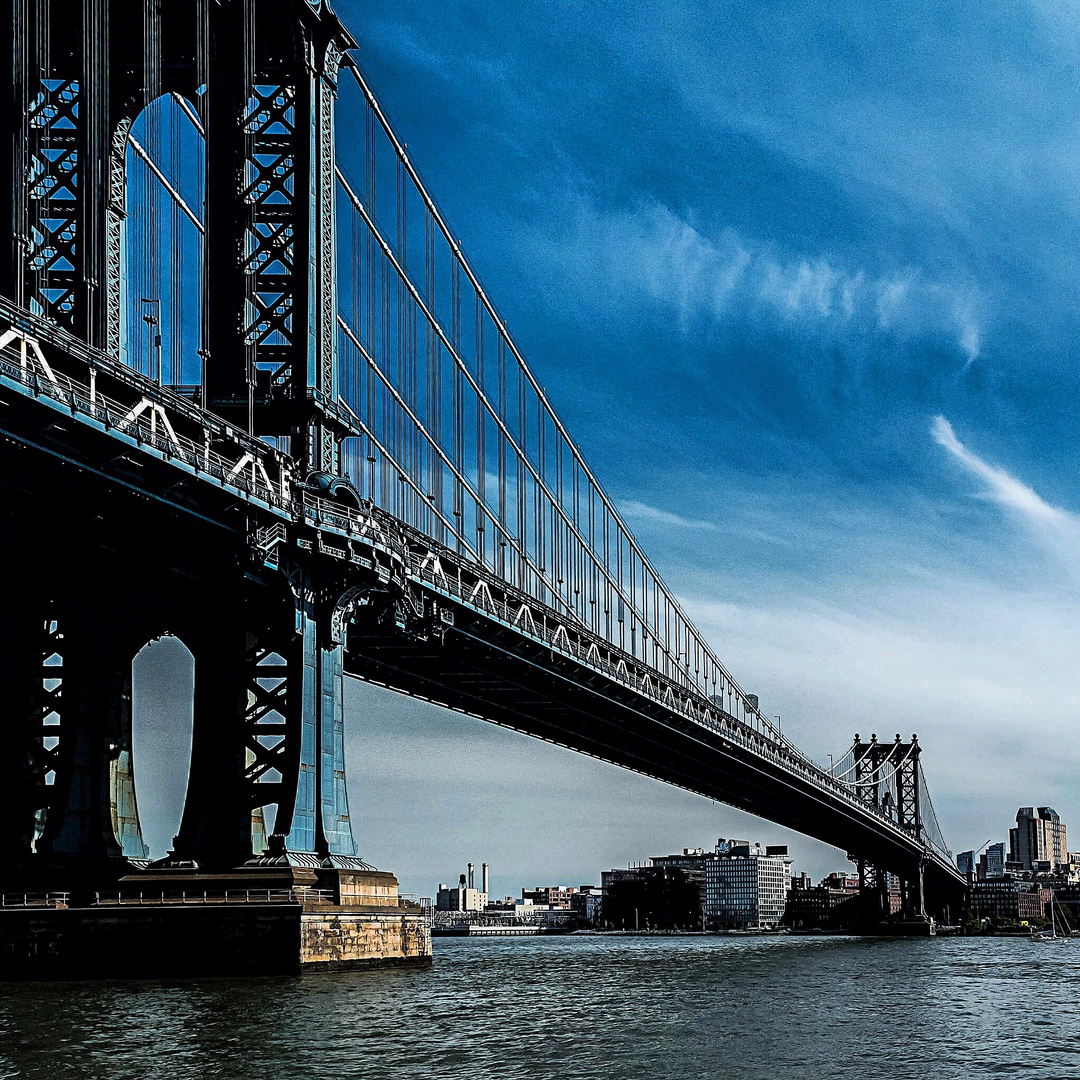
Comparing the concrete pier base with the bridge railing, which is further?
the concrete pier base

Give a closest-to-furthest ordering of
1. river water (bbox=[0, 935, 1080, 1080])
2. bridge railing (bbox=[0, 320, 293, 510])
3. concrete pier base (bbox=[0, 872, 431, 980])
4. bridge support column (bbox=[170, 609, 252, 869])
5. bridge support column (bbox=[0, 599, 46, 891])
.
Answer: river water (bbox=[0, 935, 1080, 1080]), bridge railing (bbox=[0, 320, 293, 510]), concrete pier base (bbox=[0, 872, 431, 980]), bridge support column (bbox=[170, 609, 252, 869]), bridge support column (bbox=[0, 599, 46, 891])

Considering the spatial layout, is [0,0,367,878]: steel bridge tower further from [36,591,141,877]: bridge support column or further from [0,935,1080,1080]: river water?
[0,935,1080,1080]: river water

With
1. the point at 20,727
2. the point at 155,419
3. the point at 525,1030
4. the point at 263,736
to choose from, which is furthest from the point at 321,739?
the point at 525,1030

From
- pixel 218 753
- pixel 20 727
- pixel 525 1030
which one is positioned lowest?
pixel 525 1030

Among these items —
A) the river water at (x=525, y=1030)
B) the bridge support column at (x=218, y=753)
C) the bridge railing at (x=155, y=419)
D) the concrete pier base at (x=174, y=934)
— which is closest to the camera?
the river water at (x=525, y=1030)

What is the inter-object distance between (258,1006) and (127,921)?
31.0 feet

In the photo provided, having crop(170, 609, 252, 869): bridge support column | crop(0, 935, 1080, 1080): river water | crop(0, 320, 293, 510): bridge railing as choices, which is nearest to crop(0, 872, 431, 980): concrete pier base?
crop(0, 935, 1080, 1080): river water

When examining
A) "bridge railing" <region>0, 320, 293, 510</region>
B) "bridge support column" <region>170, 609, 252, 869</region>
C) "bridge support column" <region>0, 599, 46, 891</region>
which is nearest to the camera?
"bridge railing" <region>0, 320, 293, 510</region>

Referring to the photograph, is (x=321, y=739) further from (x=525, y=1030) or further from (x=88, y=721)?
(x=525, y=1030)

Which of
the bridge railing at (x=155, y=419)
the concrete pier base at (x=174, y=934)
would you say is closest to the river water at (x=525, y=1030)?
the concrete pier base at (x=174, y=934)

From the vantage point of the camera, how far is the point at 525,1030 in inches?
1389

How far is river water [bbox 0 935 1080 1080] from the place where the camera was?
93.8ft

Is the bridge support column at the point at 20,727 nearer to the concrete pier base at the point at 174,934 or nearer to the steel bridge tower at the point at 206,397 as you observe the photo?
the steel bridge tower at the point at 206,397

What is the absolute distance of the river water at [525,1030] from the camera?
28.6m
